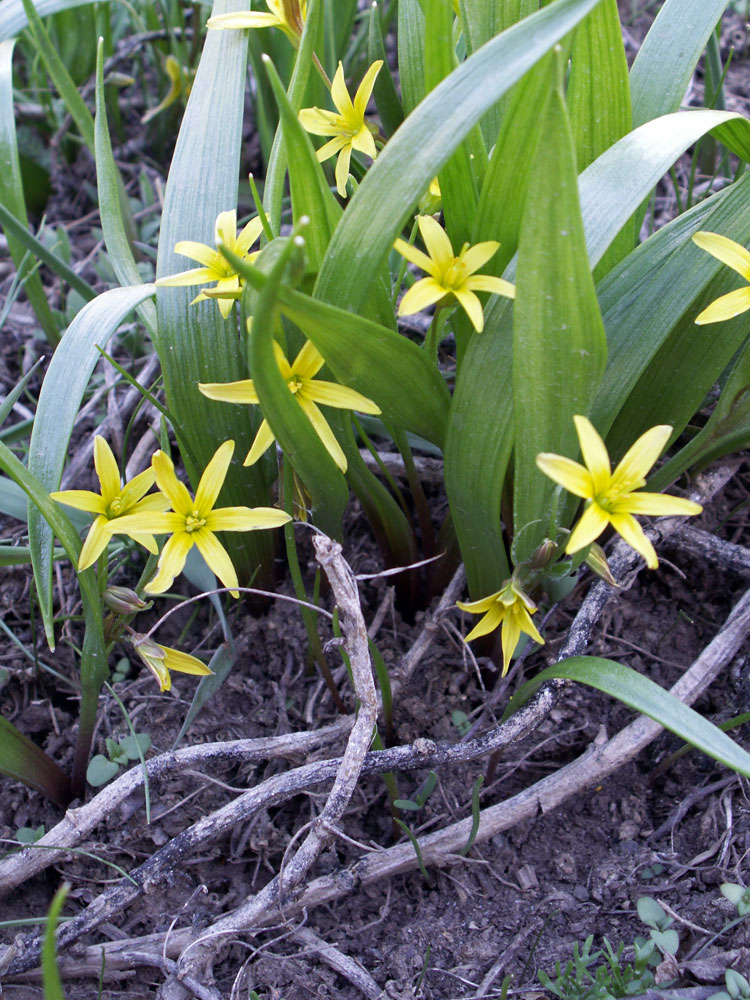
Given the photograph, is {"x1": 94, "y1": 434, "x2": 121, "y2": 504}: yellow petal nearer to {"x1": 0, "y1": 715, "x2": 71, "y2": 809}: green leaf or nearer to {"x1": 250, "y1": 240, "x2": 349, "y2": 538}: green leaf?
{"x1": 250, "y1": 240, "x2": 349, "y2": 538}: green leaf

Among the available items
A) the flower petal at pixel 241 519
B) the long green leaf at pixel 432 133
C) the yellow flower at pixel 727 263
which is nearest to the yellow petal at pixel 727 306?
the yellow flower at pixel 727 263

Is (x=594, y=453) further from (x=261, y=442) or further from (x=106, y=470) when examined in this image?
(x=106, y=470)

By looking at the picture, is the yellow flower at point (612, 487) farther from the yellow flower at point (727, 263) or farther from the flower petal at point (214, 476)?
the flower petal at point (214, 476)

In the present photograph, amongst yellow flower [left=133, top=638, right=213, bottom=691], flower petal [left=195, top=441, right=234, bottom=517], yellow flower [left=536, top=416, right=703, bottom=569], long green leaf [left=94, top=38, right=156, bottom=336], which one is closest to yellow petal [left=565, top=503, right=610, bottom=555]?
yellow flower [left=536, top=416, right=703, bottom=569]

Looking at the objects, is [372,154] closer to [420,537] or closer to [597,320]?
[597,320]

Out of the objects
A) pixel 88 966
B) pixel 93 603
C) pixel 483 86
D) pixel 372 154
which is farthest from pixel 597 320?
pixel 88 966

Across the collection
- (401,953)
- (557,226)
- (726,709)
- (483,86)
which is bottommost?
(401,953)
